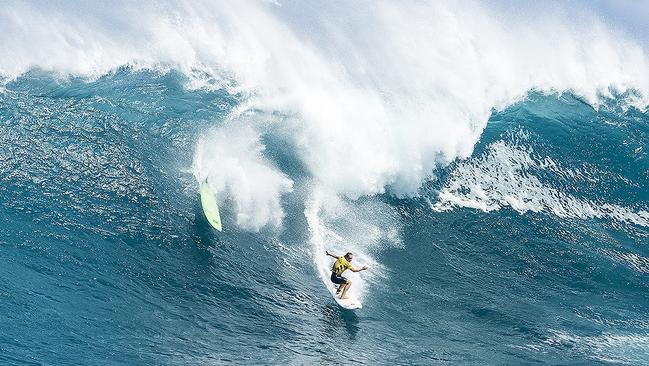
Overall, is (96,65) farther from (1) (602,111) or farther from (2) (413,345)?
(1) (602,111)

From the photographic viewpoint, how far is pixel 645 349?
1920cm

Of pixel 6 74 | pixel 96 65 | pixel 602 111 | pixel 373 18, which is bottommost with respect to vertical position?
pixel 6 74

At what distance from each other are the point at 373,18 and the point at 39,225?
23.9 m

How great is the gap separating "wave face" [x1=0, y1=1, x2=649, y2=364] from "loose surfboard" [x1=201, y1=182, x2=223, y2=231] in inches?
20.6

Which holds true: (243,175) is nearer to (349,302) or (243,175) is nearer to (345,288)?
(345,288)

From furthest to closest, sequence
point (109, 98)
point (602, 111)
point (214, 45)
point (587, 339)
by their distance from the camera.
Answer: point (214, 45) → point (602, 111) → point (109, 98) → point (587, 339)

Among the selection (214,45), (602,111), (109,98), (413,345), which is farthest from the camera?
(214,45)

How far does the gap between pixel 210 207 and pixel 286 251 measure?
3.38m

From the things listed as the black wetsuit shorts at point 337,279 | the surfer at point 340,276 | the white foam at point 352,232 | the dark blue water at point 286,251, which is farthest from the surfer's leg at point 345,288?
the white foam at point 352,232

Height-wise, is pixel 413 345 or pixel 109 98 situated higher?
pixel 109 98

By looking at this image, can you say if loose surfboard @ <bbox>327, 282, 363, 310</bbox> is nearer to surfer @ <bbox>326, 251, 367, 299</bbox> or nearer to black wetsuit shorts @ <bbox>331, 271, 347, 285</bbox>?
surfer @ <bbox>326, 251, 367, 299</bbox>

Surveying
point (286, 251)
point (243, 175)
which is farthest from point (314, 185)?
point (286, 251)

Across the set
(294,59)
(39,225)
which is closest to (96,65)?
(294,59)

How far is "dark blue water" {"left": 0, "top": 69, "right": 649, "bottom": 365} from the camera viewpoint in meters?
17.2
